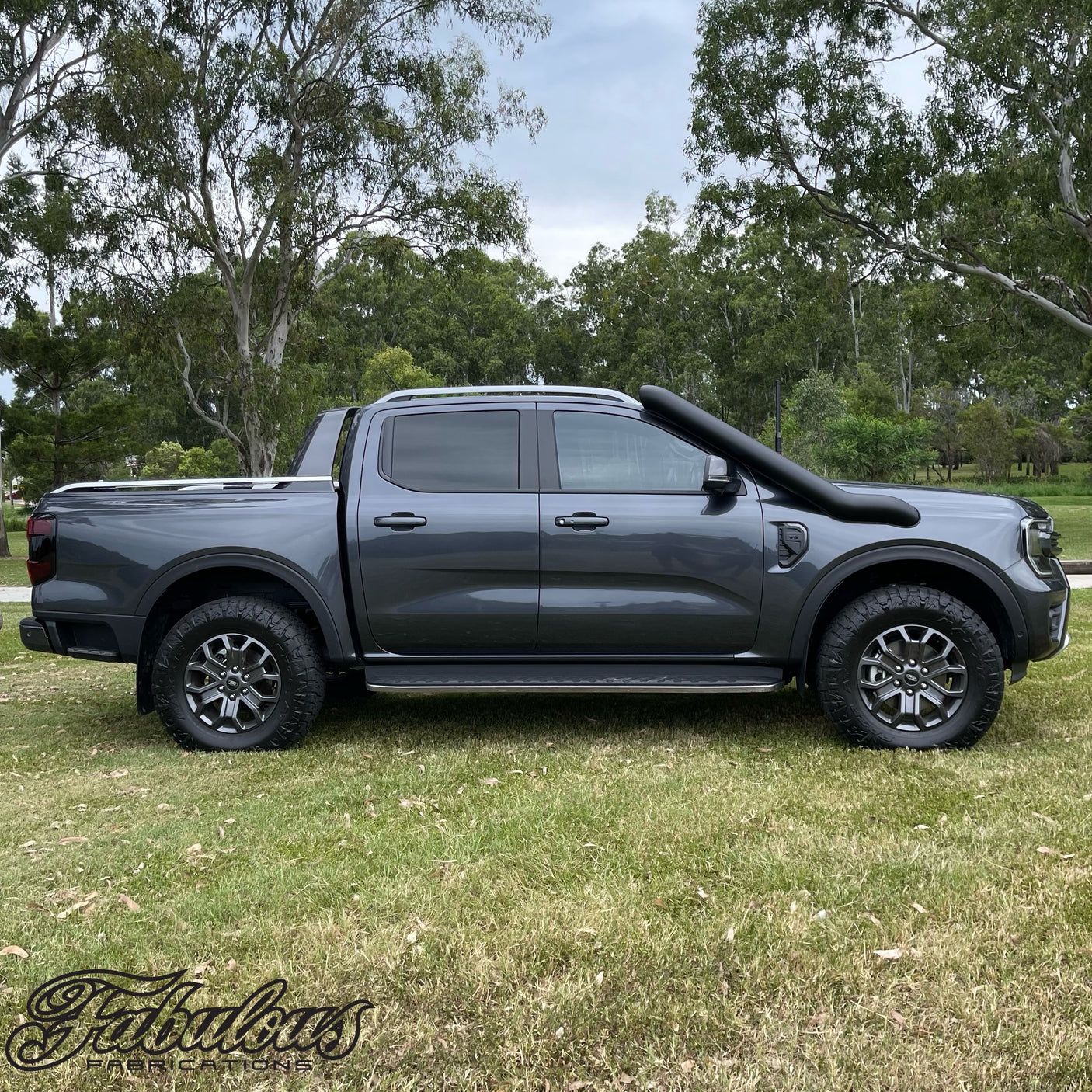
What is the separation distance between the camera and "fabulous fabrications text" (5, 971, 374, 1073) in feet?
8.04

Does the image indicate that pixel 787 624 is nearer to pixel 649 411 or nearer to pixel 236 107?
pixel 649 411

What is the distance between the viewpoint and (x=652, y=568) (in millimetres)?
4887

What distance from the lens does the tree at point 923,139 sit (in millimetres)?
16594

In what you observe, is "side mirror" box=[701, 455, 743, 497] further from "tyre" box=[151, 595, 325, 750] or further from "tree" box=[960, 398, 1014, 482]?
"tree" box=[960, 398, 1014, 482]

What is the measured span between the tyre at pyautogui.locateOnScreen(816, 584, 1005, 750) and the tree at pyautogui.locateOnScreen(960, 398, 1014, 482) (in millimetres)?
53257

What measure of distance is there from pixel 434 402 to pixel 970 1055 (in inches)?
153

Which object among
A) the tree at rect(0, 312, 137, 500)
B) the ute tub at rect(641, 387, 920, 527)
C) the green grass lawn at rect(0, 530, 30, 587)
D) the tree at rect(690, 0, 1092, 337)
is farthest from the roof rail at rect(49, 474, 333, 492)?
the tree at rect(0, 312, 137, 500)

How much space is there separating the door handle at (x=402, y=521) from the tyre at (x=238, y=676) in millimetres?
693

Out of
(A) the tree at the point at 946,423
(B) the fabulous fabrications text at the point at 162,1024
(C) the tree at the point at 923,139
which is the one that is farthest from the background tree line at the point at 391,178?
(A) the tree at the point at 946,423

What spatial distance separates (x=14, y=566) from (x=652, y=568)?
20.0 m

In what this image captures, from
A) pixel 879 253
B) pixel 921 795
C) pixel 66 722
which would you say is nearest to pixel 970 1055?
pixel 921 795

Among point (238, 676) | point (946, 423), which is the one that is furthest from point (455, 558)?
point (946, 423)

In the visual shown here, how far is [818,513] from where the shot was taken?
4.93 meters

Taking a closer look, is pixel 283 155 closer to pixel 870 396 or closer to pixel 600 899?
pixel 600 899
